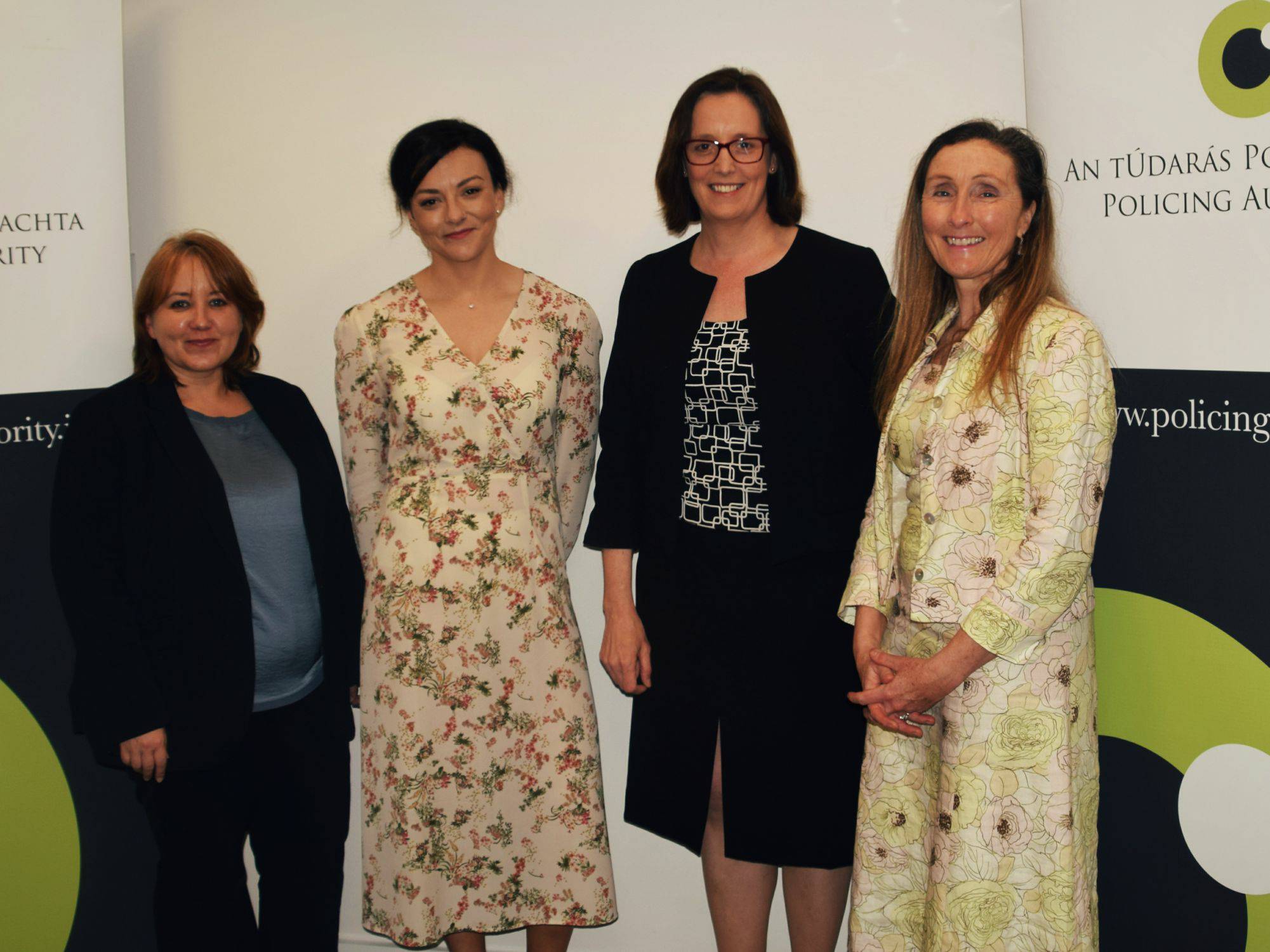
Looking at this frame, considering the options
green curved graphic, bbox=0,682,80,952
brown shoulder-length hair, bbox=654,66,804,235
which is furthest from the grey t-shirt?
brown shoulder-length hair, bbox=654,66,804,235

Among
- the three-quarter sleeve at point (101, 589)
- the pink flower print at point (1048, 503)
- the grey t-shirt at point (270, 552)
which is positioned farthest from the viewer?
the grey t-shirt at point (270, 552)

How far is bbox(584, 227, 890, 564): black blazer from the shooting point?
6.86 feet

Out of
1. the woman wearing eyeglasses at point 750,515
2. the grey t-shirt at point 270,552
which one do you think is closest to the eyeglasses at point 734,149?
the woman wearing eyeglasses at point 750,515

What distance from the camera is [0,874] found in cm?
246

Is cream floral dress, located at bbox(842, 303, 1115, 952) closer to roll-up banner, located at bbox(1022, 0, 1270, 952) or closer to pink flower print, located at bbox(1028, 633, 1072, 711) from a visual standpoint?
pink flower print, located at bbox(1028, 633, 1072, 711)

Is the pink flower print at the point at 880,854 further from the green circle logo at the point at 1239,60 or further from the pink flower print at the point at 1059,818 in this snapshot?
the green circle logo at the point at 1239,60

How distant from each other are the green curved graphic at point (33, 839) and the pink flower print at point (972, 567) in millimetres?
2054

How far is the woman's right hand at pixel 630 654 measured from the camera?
2.26 meters

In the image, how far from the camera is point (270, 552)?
86.8 inches

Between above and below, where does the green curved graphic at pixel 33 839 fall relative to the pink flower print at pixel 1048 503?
below

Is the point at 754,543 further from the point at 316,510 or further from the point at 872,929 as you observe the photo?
the point at 316,510

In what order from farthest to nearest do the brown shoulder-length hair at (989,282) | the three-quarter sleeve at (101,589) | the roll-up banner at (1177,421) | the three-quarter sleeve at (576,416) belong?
the three-quarter sleeve at (576,416)
the three-quarter sleeve at (101,589)
the roll-up banner at (1177,421)
the brown shoulder-length hair at (989,282)

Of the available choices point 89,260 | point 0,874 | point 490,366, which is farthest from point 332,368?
point 0,874

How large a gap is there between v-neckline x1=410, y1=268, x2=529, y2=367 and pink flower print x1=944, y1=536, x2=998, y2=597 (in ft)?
3.52
